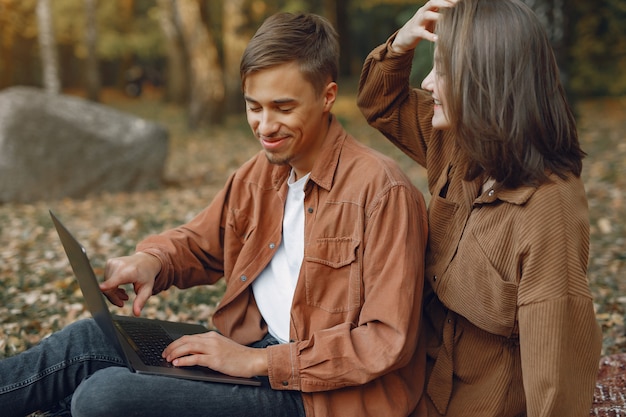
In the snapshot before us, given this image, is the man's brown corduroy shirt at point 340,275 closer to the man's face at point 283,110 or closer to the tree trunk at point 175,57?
the man's face at point 283,110

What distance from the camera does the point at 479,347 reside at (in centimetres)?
243

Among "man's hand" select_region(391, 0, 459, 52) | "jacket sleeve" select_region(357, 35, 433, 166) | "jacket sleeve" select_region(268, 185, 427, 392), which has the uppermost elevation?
"man's hand" select_region(391, 0, 459, 52)

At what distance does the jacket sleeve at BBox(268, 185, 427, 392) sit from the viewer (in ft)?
7.48

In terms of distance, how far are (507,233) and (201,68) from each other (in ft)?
43.2

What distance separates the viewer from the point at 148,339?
266 cm

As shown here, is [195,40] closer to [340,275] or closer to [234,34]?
[234,34]

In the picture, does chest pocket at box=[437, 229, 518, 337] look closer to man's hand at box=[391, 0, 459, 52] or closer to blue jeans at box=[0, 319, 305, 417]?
blue jeans at box=[0, 319, 305, 417]

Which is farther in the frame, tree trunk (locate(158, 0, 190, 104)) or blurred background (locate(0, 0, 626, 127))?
tree trunk (locate(158, 0, 190, 104))

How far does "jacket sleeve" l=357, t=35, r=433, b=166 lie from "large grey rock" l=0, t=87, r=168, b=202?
6.31 m

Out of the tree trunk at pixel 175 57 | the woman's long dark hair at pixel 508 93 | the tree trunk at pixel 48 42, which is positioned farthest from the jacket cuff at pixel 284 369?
the tree trunk at pixel 175 57

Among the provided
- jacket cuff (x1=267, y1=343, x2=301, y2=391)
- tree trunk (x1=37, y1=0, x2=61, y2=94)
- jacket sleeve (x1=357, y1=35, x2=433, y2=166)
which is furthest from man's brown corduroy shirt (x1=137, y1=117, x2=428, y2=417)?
tree trunk (x1=37, y1=0, x2=61, y2=94)

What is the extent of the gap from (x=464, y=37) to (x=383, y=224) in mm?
647

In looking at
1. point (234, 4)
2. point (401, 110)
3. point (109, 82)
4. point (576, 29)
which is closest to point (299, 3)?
point (234, 4)

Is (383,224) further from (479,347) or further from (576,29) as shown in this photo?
(576,29)
